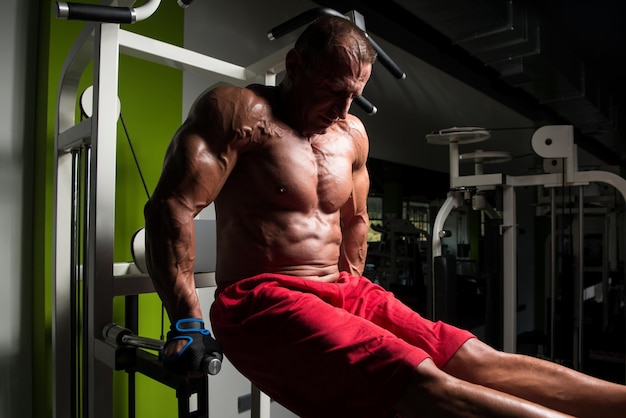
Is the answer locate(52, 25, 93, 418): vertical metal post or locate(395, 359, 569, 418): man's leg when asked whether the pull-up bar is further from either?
locate(395, 359, 569, 418): man's leg

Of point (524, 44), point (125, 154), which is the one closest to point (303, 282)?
point (125, 154)

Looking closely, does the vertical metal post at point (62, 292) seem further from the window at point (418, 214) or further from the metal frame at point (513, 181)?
the window at point (418, 214)

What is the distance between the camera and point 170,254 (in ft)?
3.25

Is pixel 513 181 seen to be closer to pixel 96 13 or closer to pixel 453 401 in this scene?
pixel 453 401

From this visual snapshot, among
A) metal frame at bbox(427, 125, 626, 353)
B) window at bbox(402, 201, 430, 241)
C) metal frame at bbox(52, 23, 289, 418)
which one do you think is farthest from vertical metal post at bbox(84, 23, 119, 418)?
window at bbox(402, 201, 430, 241)

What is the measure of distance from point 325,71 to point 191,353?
65 centimetres

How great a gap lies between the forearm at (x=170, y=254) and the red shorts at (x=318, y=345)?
11cm

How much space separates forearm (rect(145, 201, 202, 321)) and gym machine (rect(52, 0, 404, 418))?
0.11 metres

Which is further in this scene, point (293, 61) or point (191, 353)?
point (293, 61)

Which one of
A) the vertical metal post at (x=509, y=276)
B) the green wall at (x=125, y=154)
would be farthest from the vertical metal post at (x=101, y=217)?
the vertical metal post at (x=509, y=276)

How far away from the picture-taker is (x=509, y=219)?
3113mm

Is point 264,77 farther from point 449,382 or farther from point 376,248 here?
point 376,248

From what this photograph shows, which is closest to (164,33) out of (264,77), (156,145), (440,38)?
(156,145)

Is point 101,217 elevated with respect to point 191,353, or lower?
elevated
